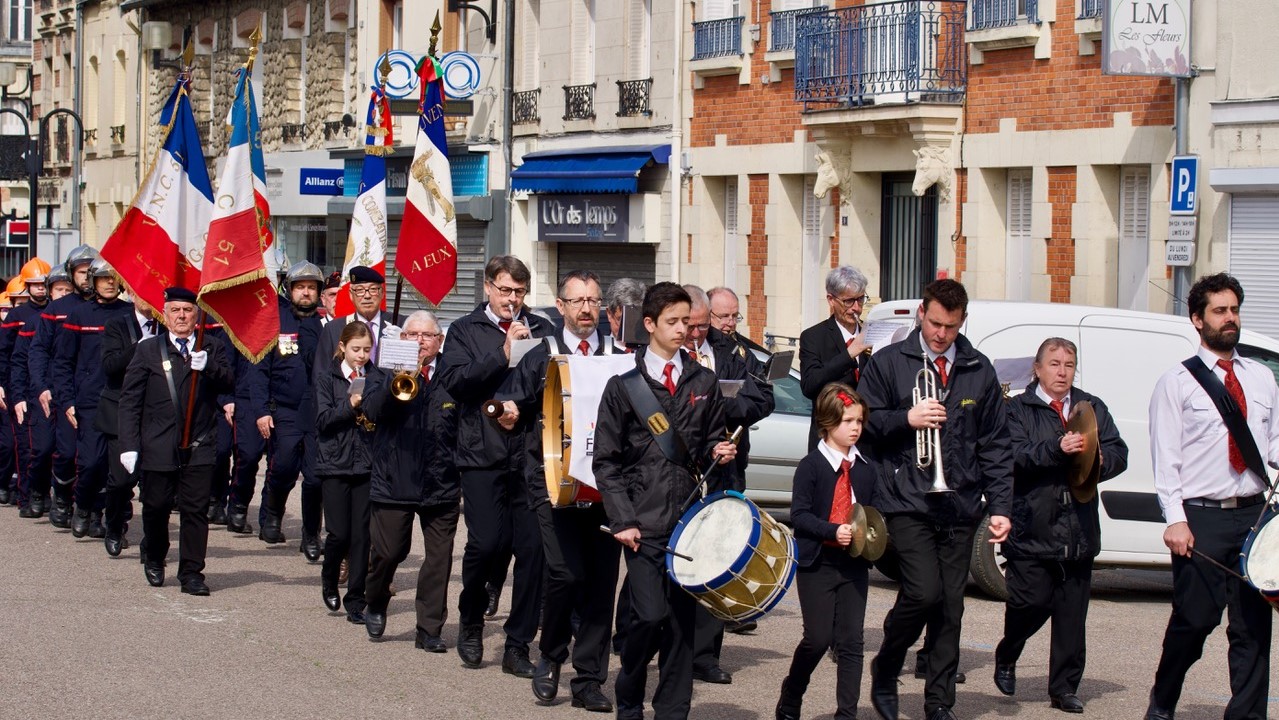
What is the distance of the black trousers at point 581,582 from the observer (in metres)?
8.72

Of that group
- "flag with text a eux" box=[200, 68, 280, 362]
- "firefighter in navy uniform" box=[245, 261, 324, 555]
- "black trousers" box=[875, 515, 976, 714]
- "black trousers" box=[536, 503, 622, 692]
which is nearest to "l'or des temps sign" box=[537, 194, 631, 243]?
"firefighter in navy uniform" box=[245, 261, 324, 555]

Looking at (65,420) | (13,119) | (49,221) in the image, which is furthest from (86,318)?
(13,119)

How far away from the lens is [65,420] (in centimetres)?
1530

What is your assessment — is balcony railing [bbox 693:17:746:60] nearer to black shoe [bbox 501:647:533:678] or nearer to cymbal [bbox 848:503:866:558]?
black shoe [bbox 501:647:533:678]

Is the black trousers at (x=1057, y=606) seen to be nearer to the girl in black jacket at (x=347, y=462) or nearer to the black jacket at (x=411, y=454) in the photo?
the black jacket at (x=411, y=454)

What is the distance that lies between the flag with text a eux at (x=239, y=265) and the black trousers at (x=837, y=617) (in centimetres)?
581

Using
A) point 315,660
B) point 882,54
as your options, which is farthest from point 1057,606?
point 882,54

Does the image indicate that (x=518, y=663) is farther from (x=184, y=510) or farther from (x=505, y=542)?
(x=184, y=510)

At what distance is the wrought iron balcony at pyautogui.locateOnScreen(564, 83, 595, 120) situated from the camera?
2873 cm

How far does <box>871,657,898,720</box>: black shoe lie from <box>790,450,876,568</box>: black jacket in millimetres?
574

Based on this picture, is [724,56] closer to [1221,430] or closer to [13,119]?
[1221,430]

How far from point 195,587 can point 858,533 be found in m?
5.35

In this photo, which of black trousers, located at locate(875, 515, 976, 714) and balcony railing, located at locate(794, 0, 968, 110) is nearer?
black trousers, located at locate(875, 515, 976, 714)

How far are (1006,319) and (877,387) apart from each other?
12.5 feet
